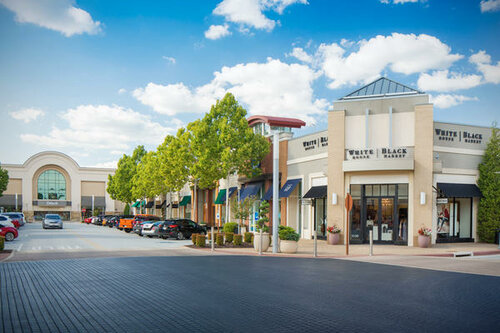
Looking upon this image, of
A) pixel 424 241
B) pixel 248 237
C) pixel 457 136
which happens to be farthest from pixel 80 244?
pixel 457 136

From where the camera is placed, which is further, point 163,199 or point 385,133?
point 163,199

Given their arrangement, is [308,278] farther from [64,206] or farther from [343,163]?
[64,206]

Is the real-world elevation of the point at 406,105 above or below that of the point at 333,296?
above

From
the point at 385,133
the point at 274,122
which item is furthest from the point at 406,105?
the point at 274,122

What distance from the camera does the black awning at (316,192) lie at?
28402mm

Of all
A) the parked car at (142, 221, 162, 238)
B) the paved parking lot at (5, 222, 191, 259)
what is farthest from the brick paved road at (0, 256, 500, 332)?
the parked car at (142, 221, 162, 238)

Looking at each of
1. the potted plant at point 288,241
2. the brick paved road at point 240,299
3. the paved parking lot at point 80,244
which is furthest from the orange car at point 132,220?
the brick paved road at point 240,299

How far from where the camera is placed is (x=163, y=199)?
72438mm

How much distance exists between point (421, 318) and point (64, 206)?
9923 centimetres

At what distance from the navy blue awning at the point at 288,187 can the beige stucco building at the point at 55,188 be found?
246ft

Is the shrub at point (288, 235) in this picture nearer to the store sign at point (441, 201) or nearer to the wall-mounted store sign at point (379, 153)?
the wall-mounted store sign at point (379, 153)

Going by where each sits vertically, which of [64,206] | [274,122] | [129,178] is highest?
[274,122]

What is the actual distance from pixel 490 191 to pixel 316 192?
33.9 feet

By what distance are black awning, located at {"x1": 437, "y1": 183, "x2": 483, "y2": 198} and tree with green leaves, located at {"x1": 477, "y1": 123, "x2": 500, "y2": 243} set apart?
515mm
